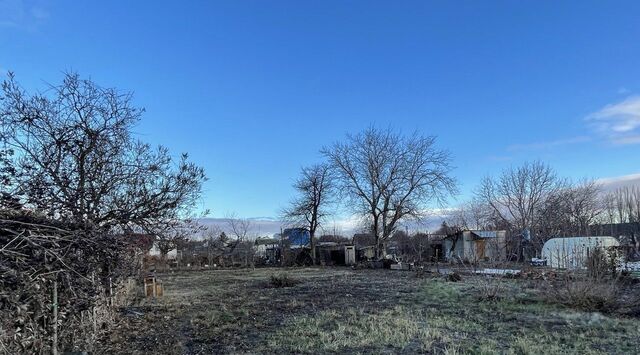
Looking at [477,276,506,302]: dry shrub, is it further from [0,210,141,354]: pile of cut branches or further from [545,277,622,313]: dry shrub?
[0,210,141,354]: pile of cut branches

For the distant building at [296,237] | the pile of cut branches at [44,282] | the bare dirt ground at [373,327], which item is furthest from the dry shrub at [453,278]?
the distant building at [296,237]

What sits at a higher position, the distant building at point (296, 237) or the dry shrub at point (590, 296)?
the distant building at point (296, 237)

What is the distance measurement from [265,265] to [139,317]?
3380 centimetres

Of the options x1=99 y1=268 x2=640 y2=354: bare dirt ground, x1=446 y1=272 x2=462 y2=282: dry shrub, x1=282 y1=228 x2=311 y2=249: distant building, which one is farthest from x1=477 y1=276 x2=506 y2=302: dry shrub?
x1=282 y1=228 x2=311 y2=249: distant building

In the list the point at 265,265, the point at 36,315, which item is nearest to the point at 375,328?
the point at 36,315

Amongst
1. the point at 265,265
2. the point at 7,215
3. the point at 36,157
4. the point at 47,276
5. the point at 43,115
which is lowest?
the point at 265,265

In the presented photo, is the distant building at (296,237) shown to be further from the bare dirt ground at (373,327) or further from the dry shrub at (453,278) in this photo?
the bare dirt ground at (373,327)

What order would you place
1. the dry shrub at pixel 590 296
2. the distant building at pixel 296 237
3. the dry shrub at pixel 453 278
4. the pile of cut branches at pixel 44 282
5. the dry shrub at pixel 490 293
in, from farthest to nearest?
1. the distant building at pixel 296 237
2. the dry shrub at pixel 453 278
3. the dry shrub at pixel 490 293
4. the dry shrub at pixel 590 296
5. the pile of cut branches at pixel 44 282

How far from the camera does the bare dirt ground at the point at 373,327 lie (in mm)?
7676

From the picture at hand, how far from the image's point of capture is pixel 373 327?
9.16m

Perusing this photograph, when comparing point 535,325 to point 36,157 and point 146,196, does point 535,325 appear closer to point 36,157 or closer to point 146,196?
point 146,196

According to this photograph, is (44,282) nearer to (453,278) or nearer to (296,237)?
(453,278)

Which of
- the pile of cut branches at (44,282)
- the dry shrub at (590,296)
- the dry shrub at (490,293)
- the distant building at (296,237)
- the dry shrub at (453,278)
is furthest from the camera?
the distant building at (296,237)

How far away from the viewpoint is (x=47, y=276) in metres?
5.38
